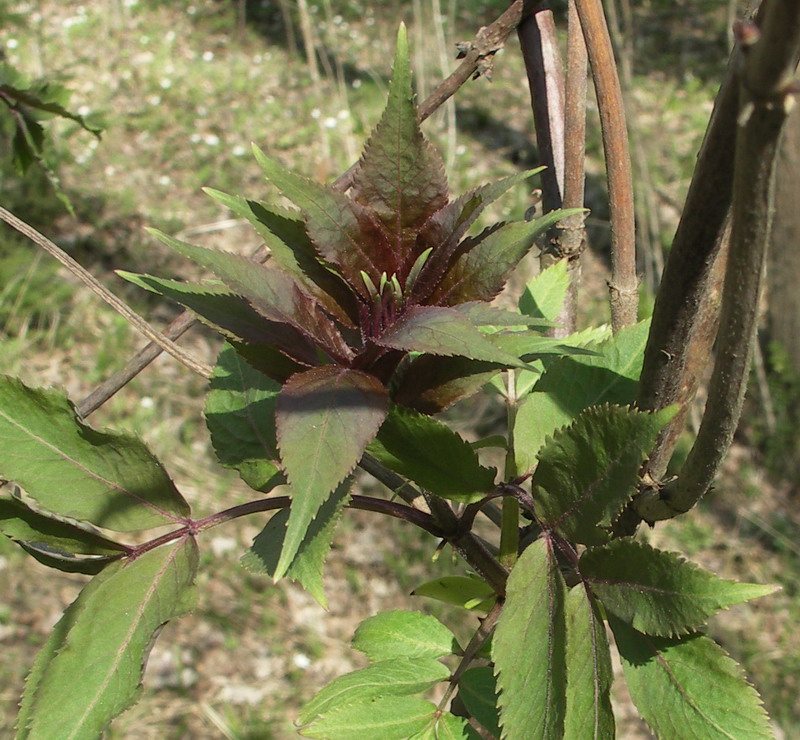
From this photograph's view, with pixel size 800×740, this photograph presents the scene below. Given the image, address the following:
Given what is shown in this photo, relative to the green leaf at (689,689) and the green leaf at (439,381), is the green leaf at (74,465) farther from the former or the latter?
the green leaf at (689,689)

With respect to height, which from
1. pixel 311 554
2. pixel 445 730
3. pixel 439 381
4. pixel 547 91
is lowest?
pixel 445 730

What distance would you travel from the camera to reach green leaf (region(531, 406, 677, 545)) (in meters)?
0.47

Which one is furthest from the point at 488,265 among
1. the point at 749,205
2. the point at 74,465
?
the point at 74,465

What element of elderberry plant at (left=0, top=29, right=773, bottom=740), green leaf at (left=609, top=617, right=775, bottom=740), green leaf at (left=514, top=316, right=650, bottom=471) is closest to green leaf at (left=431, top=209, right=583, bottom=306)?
elderberry plant at (left=0, top=29, right=773, bottom=740)

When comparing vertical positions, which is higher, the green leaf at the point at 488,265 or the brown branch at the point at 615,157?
the brown branch at the point at 615,157

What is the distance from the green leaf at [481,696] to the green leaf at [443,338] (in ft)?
0.95

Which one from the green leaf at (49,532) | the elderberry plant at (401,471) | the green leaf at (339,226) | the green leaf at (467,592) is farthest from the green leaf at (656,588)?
the green leaf at (49,532)

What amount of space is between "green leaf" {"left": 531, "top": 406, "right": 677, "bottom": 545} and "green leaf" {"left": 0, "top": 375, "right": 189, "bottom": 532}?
27 cm

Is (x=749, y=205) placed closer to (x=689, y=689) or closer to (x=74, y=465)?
(x=689, y=689)

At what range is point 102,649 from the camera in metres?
0.52

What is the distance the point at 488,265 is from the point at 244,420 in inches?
8.9

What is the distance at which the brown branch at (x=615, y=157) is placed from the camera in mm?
675

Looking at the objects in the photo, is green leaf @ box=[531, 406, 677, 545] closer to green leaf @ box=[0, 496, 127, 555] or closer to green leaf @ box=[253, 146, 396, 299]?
green leaf @ box=[253, 146, 396, 299]

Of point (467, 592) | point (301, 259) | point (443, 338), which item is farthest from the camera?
point (467, 592)
